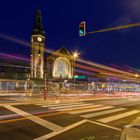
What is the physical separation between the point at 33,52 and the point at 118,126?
90.5 meters

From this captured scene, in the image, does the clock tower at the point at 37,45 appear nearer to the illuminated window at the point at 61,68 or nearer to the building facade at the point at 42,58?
the building facade at the point at 42,58

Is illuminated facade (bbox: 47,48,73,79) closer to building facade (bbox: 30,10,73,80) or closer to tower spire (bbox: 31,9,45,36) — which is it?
building facade (bbox: 30,10,73,80)

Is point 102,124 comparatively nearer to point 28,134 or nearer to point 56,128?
point 56,128

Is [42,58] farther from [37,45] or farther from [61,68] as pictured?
[61,68]

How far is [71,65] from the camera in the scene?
10912cm

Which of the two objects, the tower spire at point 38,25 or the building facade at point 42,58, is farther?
the tower spire at point 38,25

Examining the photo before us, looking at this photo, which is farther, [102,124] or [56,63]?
[56,63]

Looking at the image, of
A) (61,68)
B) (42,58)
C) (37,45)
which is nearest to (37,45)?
(37,45)

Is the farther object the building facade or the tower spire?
the tower spire

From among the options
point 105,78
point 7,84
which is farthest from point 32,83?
point 105,78

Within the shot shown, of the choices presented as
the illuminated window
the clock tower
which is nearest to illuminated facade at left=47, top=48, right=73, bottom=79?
the illuminated window

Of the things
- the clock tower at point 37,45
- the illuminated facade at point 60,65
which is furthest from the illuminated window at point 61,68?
the clock tower at point 37,45

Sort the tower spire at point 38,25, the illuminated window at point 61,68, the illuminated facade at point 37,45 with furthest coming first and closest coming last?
the illuminated window at point 61,68 → the tower spire at point 38,25 → the illuminated facade at point 37,45

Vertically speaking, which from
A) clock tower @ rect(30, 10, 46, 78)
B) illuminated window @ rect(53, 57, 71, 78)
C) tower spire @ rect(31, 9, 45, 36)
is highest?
tower spire @ rect(31, 9, 45, 36)
